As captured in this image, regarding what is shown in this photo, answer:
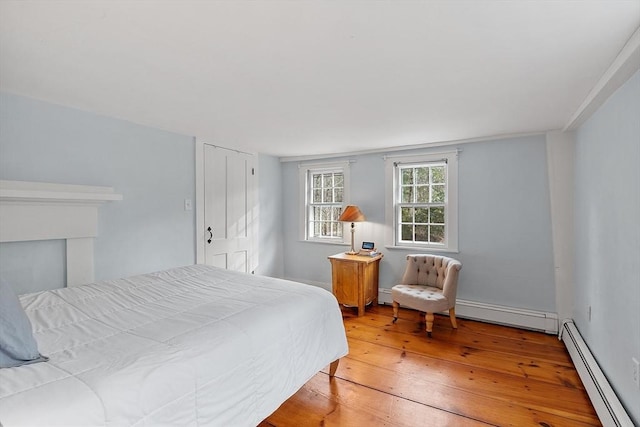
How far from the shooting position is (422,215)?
13.4 ft

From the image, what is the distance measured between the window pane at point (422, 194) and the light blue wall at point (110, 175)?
2788 mm

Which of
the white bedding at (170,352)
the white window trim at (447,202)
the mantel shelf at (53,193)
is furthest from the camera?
the white window trim at (447,202)

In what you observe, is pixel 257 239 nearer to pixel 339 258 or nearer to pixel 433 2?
pixel 339 258

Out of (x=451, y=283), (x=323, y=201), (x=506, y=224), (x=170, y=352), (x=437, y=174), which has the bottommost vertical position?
(x=451, y=283)

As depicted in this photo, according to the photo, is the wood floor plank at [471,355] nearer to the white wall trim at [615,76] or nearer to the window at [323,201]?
the window at [323,201]

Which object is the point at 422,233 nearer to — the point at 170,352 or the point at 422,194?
the point at 422,194

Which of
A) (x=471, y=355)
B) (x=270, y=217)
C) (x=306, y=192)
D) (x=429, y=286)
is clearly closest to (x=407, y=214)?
(x=429, y=286)

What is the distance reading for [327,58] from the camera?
5.73 ft

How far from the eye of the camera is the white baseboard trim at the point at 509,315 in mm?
3314

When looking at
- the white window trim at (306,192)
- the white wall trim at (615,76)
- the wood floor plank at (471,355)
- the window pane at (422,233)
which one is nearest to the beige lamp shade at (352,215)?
the white window trim at (306,192)

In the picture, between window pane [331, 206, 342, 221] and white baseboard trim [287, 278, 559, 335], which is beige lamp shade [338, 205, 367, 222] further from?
white baseboard trim [287, 278, 559, 335]

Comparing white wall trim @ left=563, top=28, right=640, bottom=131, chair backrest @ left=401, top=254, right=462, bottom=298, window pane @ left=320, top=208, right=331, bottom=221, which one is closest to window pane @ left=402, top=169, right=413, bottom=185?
chair backrest @ left=401, top=254, right=462, bottom=298

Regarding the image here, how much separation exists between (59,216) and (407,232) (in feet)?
12.1

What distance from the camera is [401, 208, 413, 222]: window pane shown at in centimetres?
418
